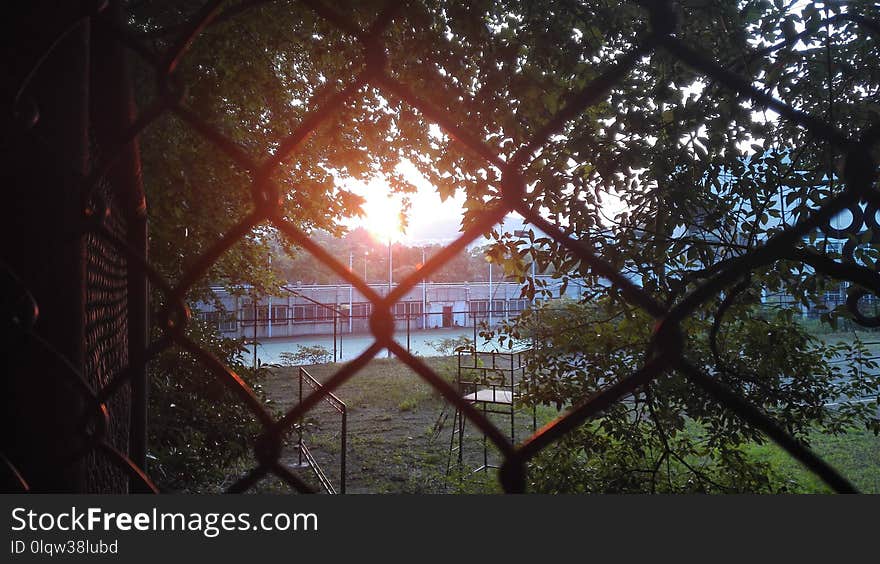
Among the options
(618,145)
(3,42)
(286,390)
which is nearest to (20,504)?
(3,42)

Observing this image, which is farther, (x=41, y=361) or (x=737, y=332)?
(x=737, y=332)

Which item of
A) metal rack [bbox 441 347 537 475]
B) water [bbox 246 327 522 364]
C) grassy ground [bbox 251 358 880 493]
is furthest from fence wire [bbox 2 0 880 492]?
water [bbox 246 327 522 364]

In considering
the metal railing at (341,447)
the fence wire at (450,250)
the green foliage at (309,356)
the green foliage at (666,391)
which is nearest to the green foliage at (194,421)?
the metal railing at (341,447)

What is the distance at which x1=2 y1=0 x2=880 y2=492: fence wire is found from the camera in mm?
285

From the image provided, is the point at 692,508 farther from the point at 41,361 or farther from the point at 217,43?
the point at 217,43

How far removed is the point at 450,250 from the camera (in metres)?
0.36

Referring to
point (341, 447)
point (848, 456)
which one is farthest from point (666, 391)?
point (341, 447)

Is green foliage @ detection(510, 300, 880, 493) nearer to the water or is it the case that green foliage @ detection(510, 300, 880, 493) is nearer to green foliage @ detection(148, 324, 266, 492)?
green foliage @ detection(148, 324, 266, 492)

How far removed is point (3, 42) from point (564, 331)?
200 cm

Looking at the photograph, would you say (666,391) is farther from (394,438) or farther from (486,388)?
(394,438)

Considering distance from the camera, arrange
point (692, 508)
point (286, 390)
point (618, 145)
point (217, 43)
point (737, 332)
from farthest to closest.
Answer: point (286, 390)
point (737, 332)
point (217, 43)
point (618, 145)
point (692, 508)

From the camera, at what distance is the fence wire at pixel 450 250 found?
0.94 feet

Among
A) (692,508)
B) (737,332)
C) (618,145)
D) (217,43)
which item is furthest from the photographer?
(737,332)

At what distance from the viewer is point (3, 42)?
1.32ft
